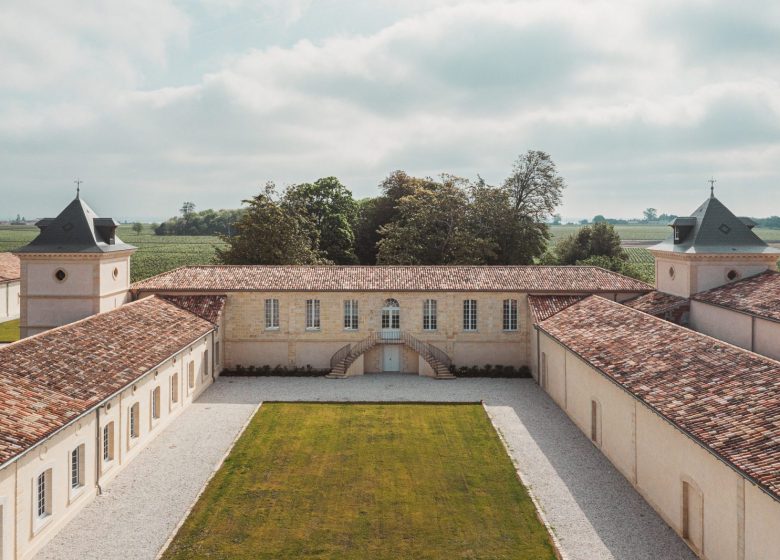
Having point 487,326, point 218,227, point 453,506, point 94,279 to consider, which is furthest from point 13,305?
point 218,227

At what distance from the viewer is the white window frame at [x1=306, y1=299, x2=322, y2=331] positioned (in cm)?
3809

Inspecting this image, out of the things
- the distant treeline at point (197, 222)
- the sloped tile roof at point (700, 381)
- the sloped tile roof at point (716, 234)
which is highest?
the distant treeline at point (197, 222)

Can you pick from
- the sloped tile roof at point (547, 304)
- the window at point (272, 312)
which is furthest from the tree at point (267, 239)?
the sloped tile roof at point (547, 304)

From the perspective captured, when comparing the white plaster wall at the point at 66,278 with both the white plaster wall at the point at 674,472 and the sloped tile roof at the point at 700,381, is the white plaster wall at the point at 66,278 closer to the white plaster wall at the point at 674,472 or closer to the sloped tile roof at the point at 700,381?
the sloped tile roof at the point at 700,381

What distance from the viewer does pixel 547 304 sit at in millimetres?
37344

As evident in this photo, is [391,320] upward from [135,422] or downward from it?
upward

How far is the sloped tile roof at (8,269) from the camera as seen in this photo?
188 ft

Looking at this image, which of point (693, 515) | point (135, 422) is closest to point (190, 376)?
point (135, 422)

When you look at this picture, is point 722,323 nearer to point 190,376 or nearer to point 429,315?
point 429,315

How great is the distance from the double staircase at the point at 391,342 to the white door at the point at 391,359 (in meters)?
0.75

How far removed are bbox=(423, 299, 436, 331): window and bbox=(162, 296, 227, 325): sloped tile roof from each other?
36.6ft

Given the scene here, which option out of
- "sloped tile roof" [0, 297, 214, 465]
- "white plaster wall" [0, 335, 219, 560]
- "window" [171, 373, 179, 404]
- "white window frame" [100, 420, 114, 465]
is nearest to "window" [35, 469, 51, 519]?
"white plaster wall" [0, 335, 219, 560]

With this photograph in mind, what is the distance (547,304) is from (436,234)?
2019 cm

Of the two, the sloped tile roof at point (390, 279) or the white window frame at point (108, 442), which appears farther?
the sloped tile roof at point (390, 279)
